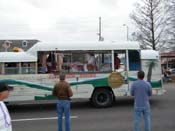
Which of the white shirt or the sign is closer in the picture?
the white shirt

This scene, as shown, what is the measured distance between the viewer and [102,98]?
51.2 feet

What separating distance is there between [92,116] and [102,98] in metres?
2.29

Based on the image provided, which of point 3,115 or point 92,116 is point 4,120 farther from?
point 92,116

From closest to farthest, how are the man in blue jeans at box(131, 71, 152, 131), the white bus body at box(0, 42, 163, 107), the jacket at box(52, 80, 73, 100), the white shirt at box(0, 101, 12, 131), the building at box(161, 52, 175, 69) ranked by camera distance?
the white shirt at box(0, 101, 12, 131) < the man in blue jeans at box(131, 71, 152, 131) < the jacket at box(52, 80, 73, 100) < the white bus body at box(0, 42, 163, 107) < the building at box(161, 52, 175, 69)

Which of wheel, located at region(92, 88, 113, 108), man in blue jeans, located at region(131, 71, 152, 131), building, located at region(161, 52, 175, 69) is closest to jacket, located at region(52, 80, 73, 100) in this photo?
man in blue jeans, located at region(131, 71, 152, 131)

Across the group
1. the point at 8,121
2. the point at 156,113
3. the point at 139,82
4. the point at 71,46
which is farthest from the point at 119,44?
the point at 8,121

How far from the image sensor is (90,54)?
15.5m

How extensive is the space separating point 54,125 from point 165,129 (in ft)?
11.3

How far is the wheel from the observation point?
15531 mm

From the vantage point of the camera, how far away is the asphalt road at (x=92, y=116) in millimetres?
11305

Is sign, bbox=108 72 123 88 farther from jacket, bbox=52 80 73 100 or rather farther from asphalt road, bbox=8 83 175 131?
jacket, bbox=52 80 73 100

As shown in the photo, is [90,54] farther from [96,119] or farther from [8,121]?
[8,121]

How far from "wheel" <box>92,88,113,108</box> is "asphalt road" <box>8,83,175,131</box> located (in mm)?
276

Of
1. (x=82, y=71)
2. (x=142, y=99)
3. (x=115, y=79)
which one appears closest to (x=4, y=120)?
(x=142, y=99)
